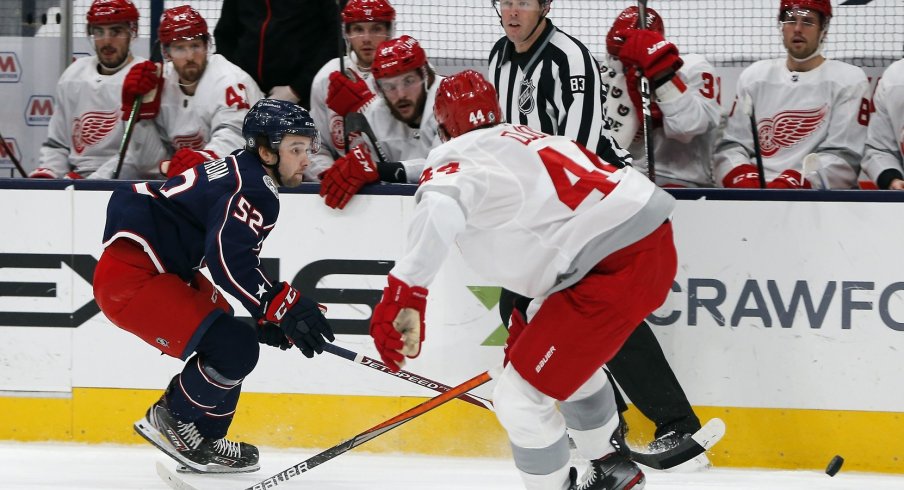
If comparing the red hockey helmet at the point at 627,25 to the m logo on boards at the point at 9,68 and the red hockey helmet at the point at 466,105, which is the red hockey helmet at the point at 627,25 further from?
the m logo on boards at the point at 9,68

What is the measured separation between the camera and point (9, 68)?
5.15 meters

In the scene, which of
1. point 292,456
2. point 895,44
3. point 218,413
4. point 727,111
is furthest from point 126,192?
point 895,44

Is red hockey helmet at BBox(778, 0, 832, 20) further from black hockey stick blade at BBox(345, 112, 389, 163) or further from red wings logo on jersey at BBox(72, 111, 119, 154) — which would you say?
red wings logo on jersey at BBox(72, 111, 119, 154)

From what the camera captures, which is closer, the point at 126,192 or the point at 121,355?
the point at 126,192

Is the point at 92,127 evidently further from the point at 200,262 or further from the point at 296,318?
the point at 296,318

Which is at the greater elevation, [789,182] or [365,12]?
[365,12]

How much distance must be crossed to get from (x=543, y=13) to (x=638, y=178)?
92 cm

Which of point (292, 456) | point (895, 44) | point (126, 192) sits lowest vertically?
point (292, 456)

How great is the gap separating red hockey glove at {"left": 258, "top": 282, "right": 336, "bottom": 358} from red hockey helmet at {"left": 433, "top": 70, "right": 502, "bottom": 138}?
627 mm

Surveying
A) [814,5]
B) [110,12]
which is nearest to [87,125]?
[110,12]

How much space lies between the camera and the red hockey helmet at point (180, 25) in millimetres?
4453

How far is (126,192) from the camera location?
354 centimetres

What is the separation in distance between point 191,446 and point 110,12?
1.79 m

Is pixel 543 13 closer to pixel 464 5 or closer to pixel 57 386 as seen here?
pixel 464 5
